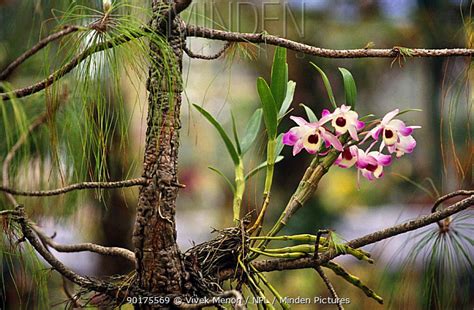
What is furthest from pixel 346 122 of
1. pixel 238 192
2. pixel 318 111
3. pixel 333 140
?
pixel 318 111

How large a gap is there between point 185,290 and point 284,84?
0.20 metres

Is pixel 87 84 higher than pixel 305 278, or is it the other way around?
pixel 87 84

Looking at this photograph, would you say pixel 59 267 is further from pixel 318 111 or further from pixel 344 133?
pixel 318 111

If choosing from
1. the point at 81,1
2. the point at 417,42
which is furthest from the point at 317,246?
the point at 417,42

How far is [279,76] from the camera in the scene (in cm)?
60

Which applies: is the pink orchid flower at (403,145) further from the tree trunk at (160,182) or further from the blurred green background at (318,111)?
the blurred green background at (318,111)

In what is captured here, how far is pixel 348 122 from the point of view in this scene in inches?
22.9

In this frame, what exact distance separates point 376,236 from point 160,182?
18cm

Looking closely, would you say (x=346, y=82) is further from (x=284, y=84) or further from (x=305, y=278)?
(x=305, y=278)

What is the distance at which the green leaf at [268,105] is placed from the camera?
0.57 metres

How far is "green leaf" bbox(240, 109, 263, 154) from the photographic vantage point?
681 millimetres

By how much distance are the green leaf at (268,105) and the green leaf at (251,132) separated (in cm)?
8

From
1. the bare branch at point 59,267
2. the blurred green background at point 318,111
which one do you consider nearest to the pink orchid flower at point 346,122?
the bare branch at point 59,267

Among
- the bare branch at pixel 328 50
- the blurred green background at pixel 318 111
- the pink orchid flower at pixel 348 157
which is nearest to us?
the bare branch at pixel 328 50
